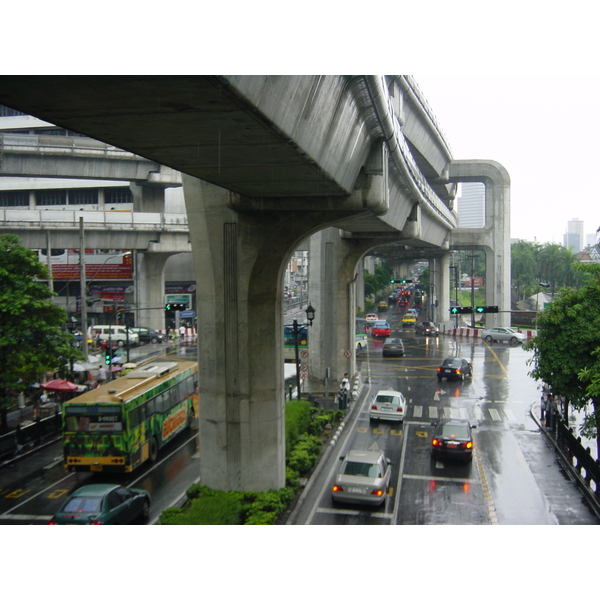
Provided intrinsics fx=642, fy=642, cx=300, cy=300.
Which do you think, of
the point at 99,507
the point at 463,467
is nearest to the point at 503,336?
the point at 463,467

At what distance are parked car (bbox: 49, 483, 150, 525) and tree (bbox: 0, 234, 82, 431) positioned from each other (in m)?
8.72

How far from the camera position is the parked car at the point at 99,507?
13281 mm

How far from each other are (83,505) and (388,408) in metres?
14.6

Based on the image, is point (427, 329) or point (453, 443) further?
point (427, 329)

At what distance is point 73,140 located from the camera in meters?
41.0

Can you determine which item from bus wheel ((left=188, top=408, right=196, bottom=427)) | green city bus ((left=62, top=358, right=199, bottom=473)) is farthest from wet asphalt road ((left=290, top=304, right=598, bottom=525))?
bus wheel ((left=188, top=408, right=196, bottom=427))

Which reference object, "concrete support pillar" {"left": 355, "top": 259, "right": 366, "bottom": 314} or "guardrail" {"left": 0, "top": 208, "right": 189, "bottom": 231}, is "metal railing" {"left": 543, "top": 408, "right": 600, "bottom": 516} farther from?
"concrete support pillar" {"left": 355, "top": 259, "right": 366, "bottom": 314}

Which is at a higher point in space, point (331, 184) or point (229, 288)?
point (331, 184)

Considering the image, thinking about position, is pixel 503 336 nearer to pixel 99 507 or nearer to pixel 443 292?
pixel 443 292

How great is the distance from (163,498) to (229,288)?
594 cm

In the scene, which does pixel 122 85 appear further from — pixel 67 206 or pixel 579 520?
pixel 67 206

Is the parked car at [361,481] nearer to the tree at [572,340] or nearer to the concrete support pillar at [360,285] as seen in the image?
the tree at [572,340]

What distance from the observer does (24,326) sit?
71.3 feet

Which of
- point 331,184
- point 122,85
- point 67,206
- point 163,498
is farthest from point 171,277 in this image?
point 122,85
